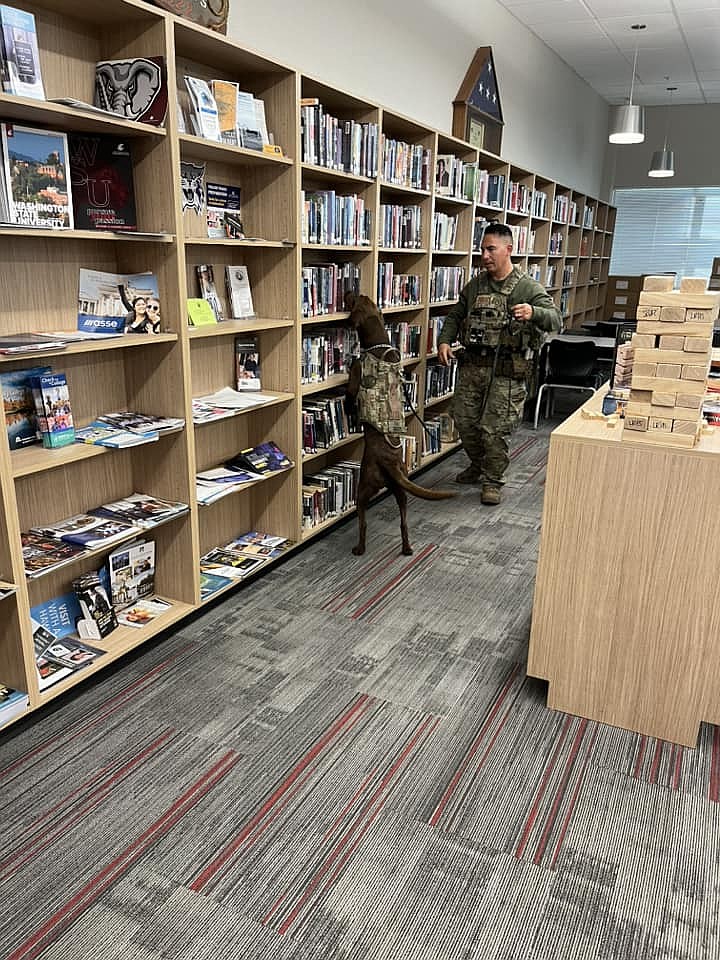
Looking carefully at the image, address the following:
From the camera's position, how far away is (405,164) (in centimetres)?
420

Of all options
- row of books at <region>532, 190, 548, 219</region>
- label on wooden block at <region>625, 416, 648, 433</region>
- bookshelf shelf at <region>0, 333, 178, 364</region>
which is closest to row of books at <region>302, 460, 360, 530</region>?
bookshelf shelf at <region>0, 333, 178, 364</region>

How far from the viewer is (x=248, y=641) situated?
2867mm

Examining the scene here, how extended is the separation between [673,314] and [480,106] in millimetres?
4334

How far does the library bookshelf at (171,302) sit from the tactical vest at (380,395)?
28 centimetres

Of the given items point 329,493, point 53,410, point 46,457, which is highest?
point 53,410

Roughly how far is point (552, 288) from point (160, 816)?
7.14m

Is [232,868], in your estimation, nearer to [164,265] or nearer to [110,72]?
[164,265]

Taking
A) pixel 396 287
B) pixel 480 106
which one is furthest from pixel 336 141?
pixel 480 106

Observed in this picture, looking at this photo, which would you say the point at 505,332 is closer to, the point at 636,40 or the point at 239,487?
the point at 239,487

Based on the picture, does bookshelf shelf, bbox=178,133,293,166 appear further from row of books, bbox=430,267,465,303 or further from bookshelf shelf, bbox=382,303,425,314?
row of books, bbox=430,267,465,303

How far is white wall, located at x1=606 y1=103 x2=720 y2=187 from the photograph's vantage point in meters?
9.40

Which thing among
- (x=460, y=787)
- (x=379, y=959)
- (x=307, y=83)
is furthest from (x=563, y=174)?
(x=379, y=959)

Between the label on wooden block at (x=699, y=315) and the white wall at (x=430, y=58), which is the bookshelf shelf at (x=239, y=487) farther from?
the label on wooden block at (x=699, y=315)

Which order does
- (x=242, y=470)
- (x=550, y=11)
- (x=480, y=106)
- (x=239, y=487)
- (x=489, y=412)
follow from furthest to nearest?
(x=550, y=11)
(x=480, y=106)
(x=489, y=412)
(x=242, y=470)
(x=239, y=487)
